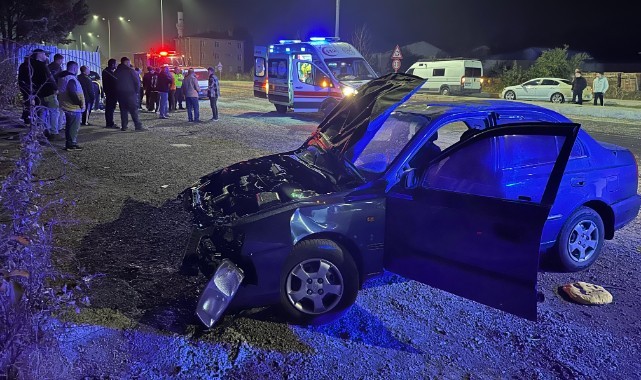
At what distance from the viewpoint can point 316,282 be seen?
3.80m

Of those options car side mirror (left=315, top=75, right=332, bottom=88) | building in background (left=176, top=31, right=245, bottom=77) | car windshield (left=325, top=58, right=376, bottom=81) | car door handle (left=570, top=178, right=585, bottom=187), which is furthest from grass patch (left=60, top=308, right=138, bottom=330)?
building in background (left=176, top=31, right=245, bottom=77)

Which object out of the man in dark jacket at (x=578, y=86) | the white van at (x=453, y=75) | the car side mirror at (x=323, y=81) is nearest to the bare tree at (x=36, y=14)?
the car side mirror at (x=323, y=81)

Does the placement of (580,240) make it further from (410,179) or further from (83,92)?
(83,92)

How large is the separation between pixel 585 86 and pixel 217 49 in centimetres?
7129

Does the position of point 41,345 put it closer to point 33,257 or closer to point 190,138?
point 33,257

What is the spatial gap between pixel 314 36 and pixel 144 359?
53.0 feet

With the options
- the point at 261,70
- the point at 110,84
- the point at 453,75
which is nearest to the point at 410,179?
the point at 110,84

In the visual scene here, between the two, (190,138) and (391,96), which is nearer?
(391,96)

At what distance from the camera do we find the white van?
104ft

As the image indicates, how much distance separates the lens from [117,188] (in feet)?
25.3

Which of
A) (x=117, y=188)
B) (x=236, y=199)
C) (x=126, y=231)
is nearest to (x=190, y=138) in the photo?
(x=117, y=188)

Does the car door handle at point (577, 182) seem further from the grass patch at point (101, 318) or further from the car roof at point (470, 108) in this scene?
the grass patch at point (101, 318)

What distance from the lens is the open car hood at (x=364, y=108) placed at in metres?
4.46

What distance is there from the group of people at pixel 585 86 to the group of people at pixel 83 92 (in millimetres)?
17149
